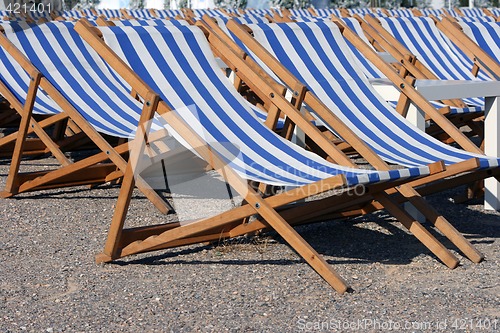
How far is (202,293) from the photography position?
2.79 metres

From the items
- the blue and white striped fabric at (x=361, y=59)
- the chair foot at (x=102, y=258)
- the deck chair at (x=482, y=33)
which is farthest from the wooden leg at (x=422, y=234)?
the blue and white striped fabric at (x=361, y=59)

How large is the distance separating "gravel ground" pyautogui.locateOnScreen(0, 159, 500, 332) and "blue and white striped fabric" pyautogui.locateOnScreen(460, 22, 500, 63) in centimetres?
197

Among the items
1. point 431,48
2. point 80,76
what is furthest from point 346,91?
point 431,48

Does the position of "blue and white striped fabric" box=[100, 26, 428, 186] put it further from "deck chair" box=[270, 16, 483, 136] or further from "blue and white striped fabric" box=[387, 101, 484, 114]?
"blue and white striped fabric" box=[387, 101, 484, 114]

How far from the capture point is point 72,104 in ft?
14.3

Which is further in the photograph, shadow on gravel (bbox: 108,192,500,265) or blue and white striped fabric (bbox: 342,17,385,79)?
blue and white striped fabric (bbox: 342,17,385,79)

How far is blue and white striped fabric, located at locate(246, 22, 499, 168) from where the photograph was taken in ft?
11.2

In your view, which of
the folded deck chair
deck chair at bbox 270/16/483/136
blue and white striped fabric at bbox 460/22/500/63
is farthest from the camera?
blue and white striped fabric at bbox 460/22/500/63

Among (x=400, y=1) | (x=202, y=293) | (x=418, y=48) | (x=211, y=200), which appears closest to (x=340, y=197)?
(x=202, y=293)

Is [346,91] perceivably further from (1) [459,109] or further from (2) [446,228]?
(2) [446,228]

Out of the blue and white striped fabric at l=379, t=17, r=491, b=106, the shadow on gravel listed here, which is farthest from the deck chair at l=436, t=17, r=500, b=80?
the shadow on gravel

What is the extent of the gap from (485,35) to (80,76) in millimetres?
2576

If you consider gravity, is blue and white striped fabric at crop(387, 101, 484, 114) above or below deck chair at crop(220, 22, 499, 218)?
below

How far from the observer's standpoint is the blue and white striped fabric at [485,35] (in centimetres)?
549
